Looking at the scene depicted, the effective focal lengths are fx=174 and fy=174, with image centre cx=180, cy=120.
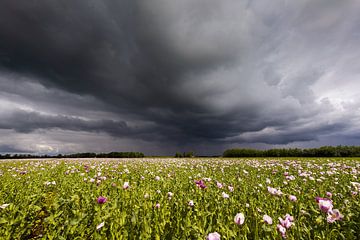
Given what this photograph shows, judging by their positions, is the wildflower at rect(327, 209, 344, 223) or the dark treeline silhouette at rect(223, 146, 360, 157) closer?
the wildflower at rect(327, 209, 344, 223)

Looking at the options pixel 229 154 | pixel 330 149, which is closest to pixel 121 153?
pixel 229 154

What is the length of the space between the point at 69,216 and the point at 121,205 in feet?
3.10

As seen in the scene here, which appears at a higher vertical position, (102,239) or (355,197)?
(355,197)

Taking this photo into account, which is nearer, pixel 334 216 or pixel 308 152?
pixel 334 216

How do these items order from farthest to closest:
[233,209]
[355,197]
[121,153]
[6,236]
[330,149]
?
[121,153]
[330,149]
[355,197]
[233,209]
[6,236]

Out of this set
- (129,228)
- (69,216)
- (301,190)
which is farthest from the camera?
(301,190)

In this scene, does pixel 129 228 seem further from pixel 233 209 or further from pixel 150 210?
pixel 233 209

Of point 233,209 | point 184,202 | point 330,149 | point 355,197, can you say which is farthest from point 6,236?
point 330,149

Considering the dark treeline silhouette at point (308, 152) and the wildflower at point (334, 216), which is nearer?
the wildflower at point (334, 216)

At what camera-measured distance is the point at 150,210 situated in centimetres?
336

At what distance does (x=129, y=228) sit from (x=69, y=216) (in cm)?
111

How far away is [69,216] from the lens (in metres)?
2.95

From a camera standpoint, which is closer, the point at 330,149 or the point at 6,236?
the point at 6,236

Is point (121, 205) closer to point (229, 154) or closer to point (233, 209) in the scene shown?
point (233, 209)
